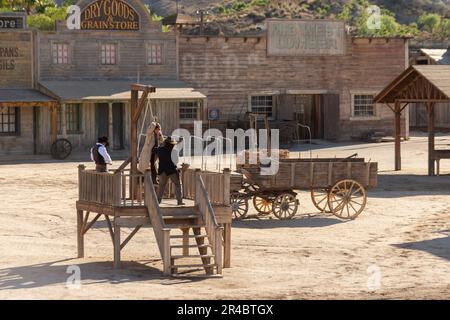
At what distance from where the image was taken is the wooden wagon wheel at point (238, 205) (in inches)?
1145

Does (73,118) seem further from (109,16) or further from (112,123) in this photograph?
(109,16)

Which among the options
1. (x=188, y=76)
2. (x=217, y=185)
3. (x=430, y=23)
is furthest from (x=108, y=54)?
(x=430, y=23)

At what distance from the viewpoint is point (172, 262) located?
22.2 metres

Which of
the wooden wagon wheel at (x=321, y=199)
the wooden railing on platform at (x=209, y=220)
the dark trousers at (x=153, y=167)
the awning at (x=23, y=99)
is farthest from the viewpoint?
the awning at (x=23, y=99)

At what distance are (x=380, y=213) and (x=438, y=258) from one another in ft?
21.0

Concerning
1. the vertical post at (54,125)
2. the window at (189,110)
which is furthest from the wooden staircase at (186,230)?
the window at (189,110)

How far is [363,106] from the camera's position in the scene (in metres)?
51.8

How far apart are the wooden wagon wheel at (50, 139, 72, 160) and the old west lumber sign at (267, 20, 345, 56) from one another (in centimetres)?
1028

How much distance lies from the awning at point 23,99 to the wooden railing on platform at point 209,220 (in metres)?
Answer: 20.2

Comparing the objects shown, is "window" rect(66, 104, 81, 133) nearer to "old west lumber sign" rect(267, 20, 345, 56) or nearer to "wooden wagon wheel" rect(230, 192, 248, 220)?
"old west lumber sign" rect(267, 20, 345, 56)

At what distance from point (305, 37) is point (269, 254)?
26366 millimetres

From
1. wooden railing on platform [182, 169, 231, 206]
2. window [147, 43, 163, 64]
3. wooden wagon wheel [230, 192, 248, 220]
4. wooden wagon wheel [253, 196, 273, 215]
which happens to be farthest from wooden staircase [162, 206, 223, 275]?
window [147, 43, 163, 64]

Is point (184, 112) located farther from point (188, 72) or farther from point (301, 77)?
point (301, 77)

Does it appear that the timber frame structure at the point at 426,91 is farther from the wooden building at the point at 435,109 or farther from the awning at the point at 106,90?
the wooden building at the point at 435,109
